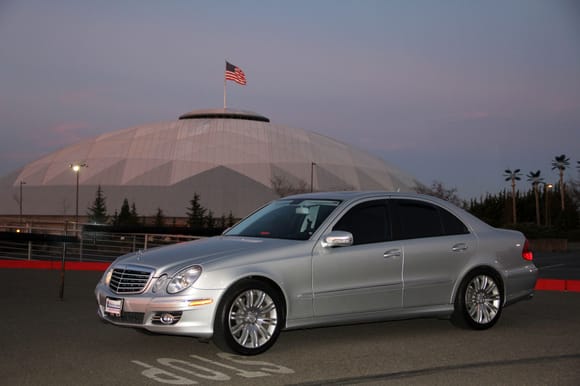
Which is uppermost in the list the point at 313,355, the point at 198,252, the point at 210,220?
the point at 210,220

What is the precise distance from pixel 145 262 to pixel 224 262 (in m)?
0.89

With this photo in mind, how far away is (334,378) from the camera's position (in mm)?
6562

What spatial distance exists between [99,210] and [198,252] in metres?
85.3

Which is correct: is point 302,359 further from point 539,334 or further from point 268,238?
point 539,334

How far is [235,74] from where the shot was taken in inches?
3290

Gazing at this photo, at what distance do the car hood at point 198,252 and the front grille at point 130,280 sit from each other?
0.29ft

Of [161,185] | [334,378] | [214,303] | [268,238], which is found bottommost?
[334,378]

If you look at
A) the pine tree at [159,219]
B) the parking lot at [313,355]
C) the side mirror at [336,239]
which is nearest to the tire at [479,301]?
the parking lot at [313,355]

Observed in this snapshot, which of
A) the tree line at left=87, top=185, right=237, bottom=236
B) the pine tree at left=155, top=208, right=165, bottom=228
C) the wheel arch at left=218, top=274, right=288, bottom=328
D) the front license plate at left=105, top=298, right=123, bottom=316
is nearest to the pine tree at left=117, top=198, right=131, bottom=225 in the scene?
the tree line at left=87, top=185, right=237, bottom=236

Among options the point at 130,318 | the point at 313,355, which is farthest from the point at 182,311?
the point at 313,355

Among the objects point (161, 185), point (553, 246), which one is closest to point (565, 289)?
point (553, 246)

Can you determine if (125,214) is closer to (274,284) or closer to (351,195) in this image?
(351,195)

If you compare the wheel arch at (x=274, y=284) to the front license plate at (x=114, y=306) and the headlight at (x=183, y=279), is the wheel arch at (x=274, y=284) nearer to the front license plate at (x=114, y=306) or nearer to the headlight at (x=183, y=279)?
the headlight at (x=183, y=279)

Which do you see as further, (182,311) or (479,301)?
(479,301)
